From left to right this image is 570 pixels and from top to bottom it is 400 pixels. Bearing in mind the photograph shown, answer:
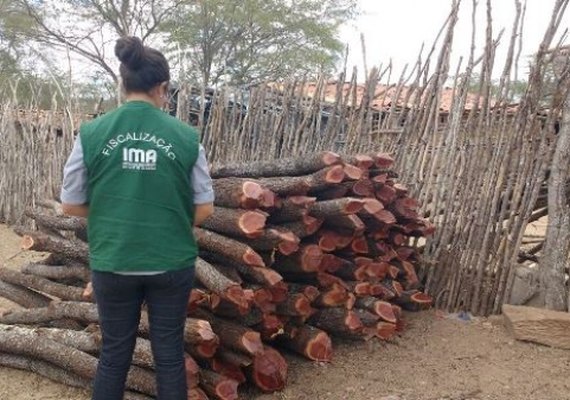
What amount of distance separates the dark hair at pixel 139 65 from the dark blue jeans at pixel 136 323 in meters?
0.77

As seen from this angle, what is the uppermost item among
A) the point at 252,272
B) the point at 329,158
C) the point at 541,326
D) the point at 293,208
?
the point at 329,158

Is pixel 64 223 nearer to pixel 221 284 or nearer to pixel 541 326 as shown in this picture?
pixel 221 284

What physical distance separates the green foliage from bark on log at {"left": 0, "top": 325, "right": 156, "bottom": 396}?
13.9m

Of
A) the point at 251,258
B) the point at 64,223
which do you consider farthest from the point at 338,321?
the point at 64,223

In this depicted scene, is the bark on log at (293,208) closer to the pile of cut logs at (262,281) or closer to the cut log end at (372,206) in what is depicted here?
the pile of cut logs at (262,281)

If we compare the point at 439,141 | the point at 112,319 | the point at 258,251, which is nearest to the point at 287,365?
the point at 258,251

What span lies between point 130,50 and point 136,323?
3.75 feet

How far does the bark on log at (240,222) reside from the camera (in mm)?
3205

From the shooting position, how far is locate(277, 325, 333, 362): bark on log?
3562 mm

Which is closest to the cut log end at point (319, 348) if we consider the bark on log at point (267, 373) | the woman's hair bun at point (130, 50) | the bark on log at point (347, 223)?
the bark on log at point (267, 373)

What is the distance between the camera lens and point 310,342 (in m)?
3.55

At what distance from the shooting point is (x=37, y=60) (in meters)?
19.6

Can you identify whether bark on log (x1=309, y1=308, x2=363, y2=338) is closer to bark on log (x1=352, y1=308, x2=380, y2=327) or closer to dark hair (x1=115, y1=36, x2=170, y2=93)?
bark on log (x1=352, y1=308, x2=380, y2=327)

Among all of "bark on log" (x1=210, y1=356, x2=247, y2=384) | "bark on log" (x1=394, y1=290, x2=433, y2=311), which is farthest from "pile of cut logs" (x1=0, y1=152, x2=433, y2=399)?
"bark on log" (x1=394, y1=290, x2=433, y2=311)
